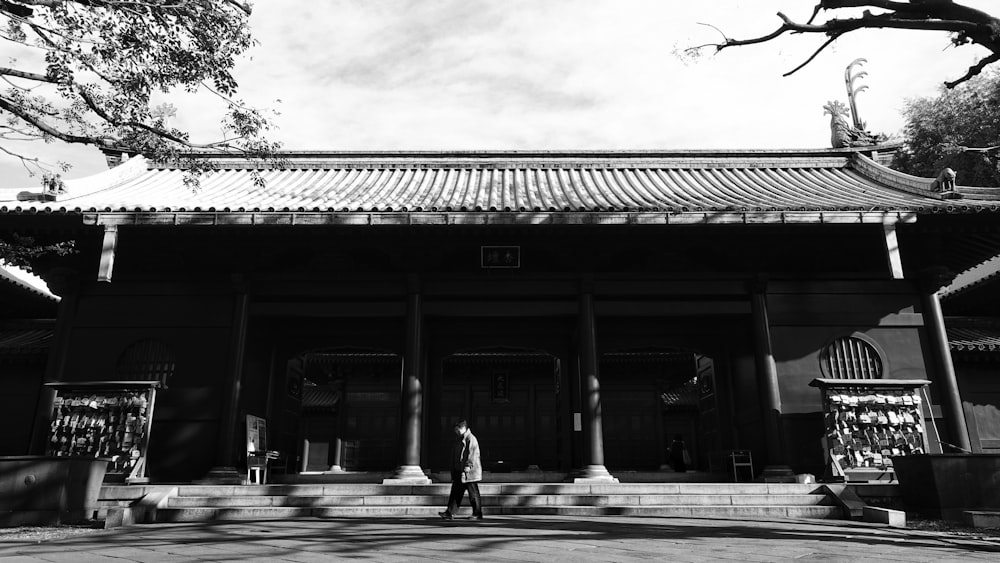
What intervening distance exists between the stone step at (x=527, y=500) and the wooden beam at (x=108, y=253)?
3.58m

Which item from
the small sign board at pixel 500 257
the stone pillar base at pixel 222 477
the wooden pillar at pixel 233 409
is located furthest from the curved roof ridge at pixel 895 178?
the stone pillar base at pixel 222 477

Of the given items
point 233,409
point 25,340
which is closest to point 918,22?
point 233,409

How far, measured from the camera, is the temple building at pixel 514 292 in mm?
10266

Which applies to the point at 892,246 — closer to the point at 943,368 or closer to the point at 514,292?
the point at 943,368

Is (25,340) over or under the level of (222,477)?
over

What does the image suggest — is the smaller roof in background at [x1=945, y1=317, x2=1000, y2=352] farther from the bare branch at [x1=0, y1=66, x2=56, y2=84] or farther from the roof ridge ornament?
the bare branch at [x1=0, y1=66, x2=56, y2=84]

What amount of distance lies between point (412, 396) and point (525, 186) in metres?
5.24

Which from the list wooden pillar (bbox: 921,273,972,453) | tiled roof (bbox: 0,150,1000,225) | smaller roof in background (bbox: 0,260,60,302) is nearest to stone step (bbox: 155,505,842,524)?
wooden pillar (bbox: 921,273,972,453)

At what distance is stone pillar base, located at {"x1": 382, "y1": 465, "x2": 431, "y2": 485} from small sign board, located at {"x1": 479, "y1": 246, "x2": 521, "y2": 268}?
357 centimetres

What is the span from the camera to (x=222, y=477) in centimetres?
1026

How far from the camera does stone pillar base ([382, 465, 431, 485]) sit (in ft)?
31.7

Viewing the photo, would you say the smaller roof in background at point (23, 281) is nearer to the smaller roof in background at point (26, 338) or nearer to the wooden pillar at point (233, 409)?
the smaller roof in background at point (26, 338)

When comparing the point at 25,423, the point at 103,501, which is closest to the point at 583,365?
the point at 103,501

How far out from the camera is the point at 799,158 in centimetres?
1484
